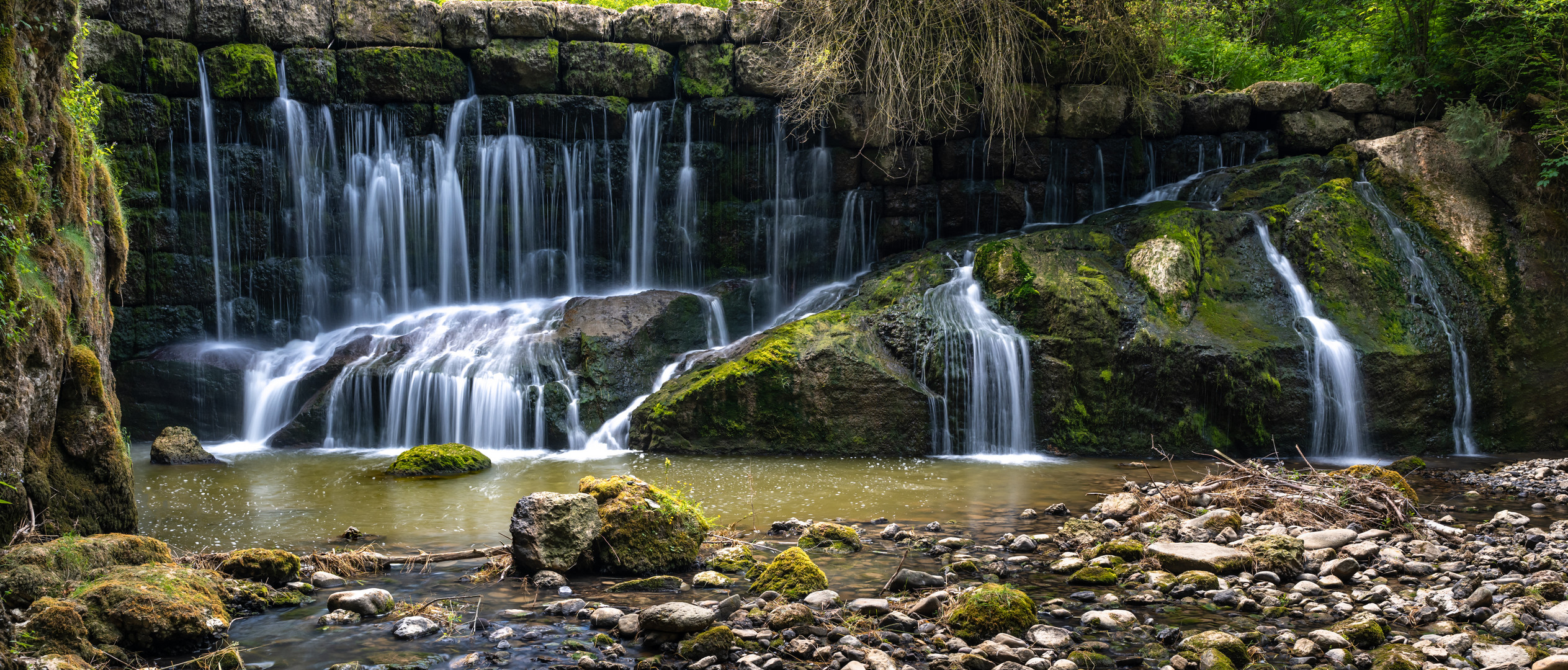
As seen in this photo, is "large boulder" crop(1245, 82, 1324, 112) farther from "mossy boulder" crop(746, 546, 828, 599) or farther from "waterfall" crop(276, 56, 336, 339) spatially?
"waterfall" crop(276, 56, 336, 339)

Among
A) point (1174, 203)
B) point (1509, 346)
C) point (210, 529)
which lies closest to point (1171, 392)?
point (1174, 203)

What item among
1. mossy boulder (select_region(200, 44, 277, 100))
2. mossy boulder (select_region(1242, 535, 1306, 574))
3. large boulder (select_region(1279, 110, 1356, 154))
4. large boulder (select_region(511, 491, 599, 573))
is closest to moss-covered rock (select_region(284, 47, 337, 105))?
mossy boulder (select_region(200, 44, 277, 100))

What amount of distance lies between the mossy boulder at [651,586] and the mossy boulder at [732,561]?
12.7 inches

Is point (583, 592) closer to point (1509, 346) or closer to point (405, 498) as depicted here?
point (405, 498)

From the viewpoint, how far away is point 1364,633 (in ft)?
12.4

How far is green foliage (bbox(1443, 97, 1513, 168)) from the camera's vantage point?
10938 millimetres

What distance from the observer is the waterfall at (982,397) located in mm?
9836

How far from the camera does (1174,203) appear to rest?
11.6 metres

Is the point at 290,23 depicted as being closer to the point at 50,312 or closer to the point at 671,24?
the point at 671,24

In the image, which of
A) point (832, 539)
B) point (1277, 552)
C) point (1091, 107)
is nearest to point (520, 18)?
point (1091, 107)

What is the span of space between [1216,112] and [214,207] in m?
13.5

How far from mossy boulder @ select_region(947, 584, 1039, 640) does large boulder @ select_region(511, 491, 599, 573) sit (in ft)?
6.43

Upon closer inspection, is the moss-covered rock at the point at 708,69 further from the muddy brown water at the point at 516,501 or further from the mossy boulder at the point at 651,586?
the mossy boulder at the point at 651,586

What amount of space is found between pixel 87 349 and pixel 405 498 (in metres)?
2.60
